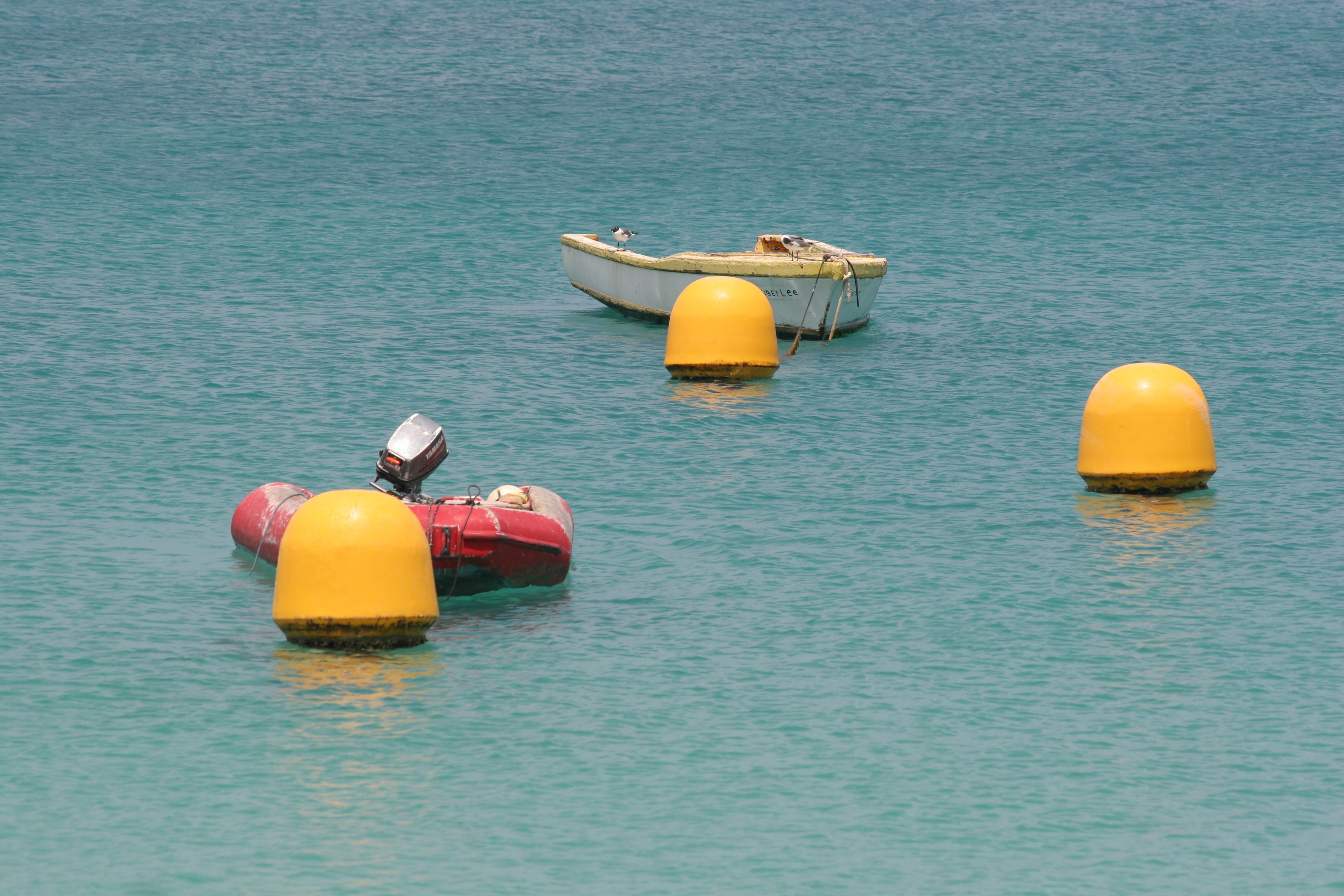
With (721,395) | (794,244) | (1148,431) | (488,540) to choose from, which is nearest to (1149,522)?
(1148,431)

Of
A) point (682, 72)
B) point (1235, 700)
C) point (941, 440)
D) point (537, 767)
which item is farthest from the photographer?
point (682, 72)

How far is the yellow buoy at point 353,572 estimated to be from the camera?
1251 cm

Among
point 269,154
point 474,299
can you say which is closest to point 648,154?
point 269,154

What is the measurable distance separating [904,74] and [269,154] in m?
27.4

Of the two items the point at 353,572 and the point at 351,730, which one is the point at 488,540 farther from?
the point at 351,730

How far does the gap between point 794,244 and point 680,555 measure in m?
12.4

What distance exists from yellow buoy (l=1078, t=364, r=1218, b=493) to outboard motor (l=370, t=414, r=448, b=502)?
21.9 feet

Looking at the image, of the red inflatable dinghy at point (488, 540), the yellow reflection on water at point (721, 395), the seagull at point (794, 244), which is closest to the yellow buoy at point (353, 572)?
the red inflatable dinghy at point (488, 540)

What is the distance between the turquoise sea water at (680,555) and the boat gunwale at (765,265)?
1.32 meters

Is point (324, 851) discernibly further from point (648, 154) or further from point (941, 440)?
point (648, 154)

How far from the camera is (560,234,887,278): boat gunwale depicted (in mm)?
26891

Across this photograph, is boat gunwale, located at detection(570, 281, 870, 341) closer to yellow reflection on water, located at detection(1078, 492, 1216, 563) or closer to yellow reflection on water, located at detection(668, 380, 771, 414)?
yellow reflection on water, located at detection(668, 380, 771, 414)

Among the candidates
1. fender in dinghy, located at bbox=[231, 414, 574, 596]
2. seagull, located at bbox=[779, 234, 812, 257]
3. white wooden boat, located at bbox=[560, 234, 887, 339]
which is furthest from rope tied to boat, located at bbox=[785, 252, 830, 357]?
fender in dinghy, located at bbox=[231, 414, 574, 596]

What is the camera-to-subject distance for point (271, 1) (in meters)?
86.1
